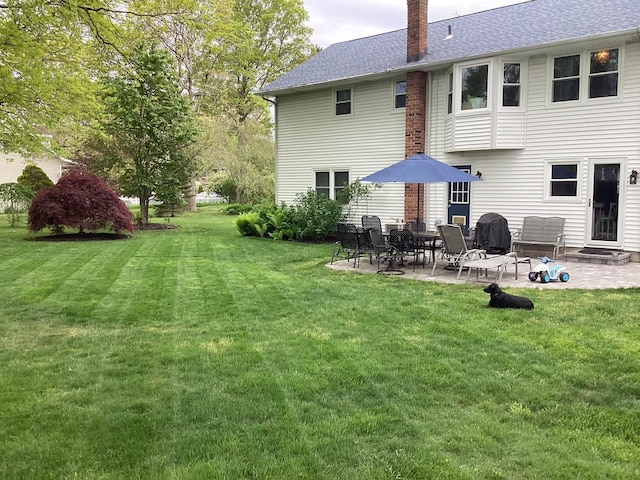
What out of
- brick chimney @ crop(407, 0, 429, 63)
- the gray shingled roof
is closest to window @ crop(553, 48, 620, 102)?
the gray shingled roof

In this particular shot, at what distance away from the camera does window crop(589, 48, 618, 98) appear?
1141 cm

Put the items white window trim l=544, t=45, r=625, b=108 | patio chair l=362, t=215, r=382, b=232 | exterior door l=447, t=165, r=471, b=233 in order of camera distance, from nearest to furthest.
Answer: white window trim l=544, t=45, r=625, b=108
patio chair l=362, t=215, r=382, b=232
exterior door l=447, t=165, r=471, b=233

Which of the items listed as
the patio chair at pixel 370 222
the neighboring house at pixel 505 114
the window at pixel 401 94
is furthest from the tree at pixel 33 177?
the patio chair at pixel 370 222

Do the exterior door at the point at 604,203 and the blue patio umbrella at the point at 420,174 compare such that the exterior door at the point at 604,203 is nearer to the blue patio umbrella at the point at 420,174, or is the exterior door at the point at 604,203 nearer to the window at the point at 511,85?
the window at the point at 511,85

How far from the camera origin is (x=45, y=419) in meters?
3.55

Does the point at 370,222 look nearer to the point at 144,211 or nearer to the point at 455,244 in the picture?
the point at 455,244

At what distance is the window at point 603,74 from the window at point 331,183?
7283 mm

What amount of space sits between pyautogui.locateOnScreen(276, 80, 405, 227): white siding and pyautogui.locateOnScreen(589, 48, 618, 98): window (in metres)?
4.98

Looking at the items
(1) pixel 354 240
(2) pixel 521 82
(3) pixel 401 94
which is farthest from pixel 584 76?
(1) pixel 354 240

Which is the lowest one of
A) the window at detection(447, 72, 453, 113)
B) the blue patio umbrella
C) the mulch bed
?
the mulch bed

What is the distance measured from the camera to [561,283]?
8.53 meters

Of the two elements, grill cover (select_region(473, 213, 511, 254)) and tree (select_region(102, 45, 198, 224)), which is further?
tree (select_region(102, 45, 198, 224))

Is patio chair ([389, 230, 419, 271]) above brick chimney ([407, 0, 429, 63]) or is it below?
below

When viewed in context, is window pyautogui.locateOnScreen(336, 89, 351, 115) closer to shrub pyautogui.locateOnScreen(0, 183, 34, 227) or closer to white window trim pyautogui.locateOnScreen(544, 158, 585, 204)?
white window trim pyautogui.locateOnScreen(544, 158, 585, 204)
